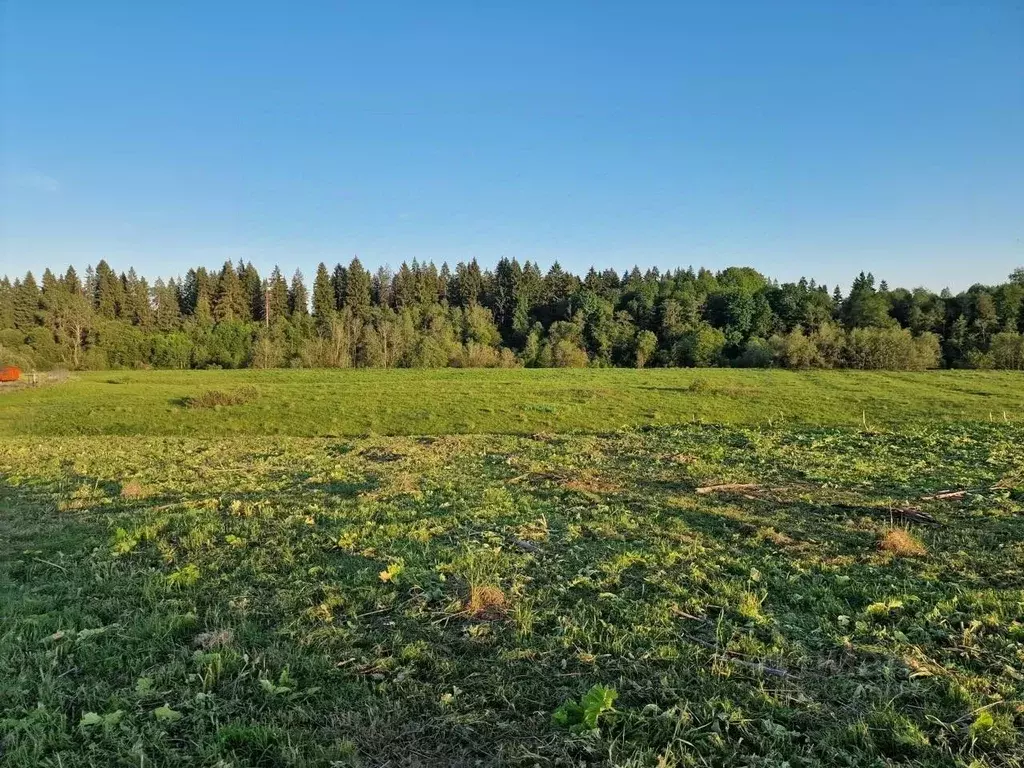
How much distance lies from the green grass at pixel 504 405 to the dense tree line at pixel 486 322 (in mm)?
37627

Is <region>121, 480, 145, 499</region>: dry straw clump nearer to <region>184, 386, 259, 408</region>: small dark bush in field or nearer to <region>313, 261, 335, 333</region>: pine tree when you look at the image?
<region>184, 386, 259, 408</region>: small dark bush in field

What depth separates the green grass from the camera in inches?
1590

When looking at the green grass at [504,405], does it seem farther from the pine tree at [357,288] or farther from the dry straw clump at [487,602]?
the pine tree at [357,288]

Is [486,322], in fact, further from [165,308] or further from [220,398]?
[220,398]

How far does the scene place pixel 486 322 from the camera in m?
134

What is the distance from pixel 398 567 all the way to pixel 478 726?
3.83 metres

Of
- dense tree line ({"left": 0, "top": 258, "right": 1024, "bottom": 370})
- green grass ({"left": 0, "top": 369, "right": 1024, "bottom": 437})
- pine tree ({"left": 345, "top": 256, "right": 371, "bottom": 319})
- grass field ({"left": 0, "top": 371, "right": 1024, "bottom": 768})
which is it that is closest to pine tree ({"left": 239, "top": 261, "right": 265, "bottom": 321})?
dense tree line ({"left": 0, "top": 258, "right": 1024, "bottom": 370})

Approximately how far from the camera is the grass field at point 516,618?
4.98 metres

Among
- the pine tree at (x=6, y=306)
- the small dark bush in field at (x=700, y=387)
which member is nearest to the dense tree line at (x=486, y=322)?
the pine tree at (x=6, y=306)

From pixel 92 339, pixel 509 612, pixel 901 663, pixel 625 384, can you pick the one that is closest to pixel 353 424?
pixel 625 384

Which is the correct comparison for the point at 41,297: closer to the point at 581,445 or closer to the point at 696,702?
the point at 581,445

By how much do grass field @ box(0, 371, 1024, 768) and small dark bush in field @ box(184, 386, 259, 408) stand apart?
3006 cm

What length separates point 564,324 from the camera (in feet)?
417

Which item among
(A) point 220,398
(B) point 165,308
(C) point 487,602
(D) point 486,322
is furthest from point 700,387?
(B) point 165,308
